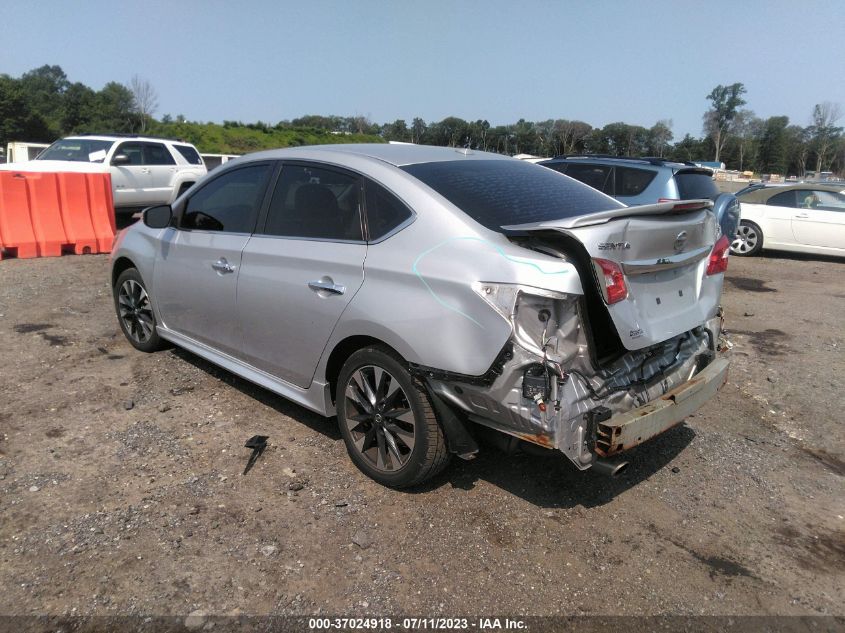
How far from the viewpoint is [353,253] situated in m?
3.38

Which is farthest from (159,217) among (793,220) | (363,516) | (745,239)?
(793,220)

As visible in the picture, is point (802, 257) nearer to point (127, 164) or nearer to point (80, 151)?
point (127, 164)

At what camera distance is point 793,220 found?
39.7 feet

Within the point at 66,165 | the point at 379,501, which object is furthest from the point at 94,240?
the point at 379,501

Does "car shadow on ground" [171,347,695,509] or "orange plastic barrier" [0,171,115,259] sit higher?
"orange plastic barrier" [0,171,115,259]

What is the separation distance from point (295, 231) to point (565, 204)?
1595 millimetres

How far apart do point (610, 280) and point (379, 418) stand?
138 centimetres

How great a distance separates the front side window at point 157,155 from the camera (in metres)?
12.9

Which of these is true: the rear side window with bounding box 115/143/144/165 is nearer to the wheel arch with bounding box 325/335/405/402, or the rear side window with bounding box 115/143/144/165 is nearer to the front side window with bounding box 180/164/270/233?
the front side window with bounding box 180/164/270/233

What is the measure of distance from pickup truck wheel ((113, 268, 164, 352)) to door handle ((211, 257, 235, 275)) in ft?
3.95

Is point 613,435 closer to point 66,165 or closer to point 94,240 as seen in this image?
point 94,240

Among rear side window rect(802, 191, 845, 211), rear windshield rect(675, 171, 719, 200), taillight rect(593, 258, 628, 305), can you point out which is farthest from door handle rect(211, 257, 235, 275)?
rear side window rect(802, 191, 845, 211)

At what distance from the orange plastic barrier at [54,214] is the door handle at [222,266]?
247 inches

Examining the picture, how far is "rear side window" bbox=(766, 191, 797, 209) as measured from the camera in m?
12.2
